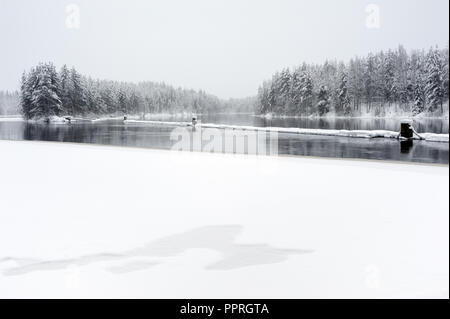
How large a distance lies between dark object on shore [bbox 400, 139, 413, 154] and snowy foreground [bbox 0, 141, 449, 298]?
31cm

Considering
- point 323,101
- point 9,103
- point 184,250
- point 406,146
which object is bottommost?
point 184,250

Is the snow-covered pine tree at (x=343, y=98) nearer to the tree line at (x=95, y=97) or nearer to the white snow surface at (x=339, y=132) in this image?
the white snow surface at (x=339, y=132)

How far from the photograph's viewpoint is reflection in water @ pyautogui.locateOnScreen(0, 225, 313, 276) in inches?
138

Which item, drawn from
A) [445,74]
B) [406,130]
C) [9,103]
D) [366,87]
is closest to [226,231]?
[406,130]

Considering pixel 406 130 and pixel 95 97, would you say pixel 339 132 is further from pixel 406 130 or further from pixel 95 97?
pixel 95 97

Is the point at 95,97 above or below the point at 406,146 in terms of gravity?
above

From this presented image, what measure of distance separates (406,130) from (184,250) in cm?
546

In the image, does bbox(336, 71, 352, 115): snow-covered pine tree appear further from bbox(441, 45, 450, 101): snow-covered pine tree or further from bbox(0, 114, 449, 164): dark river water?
bbox(441, 45, 450, 101): snow-covered pine tree

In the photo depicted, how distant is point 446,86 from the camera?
24.6 feet

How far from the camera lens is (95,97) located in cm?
1117

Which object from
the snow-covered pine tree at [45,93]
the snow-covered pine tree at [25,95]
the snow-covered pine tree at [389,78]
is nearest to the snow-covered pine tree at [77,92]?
the snow-covered pine tree at [45,93]

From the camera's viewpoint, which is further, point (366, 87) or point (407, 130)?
point (366, 87)

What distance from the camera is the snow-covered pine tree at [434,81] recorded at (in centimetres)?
760
